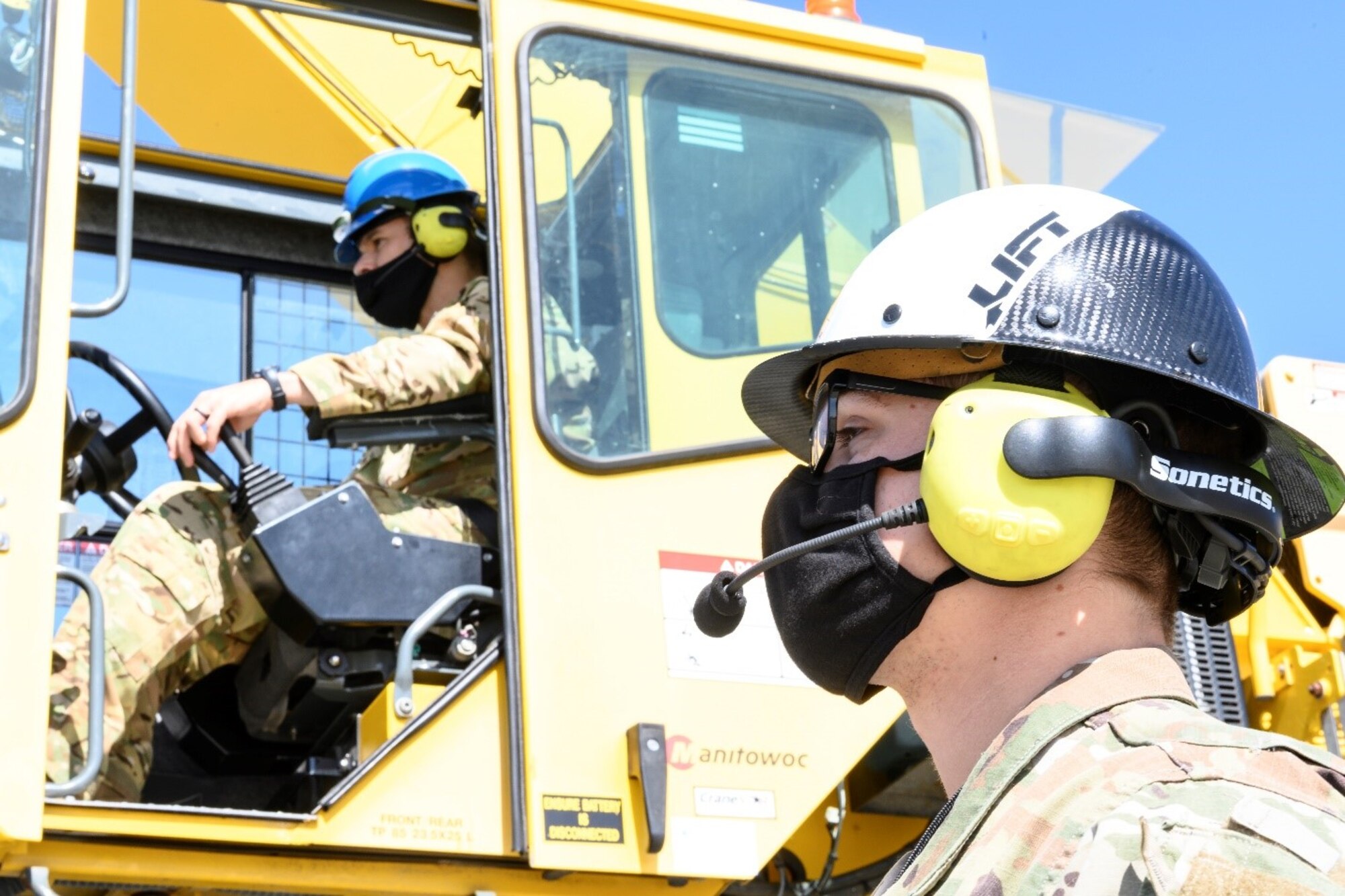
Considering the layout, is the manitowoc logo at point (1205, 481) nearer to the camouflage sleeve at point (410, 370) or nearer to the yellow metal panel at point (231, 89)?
the camouflage sleeve at point (410, 370)

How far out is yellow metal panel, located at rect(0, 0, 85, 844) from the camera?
2.57 m

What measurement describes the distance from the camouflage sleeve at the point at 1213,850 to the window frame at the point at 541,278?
1907 mm

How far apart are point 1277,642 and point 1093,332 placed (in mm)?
2558

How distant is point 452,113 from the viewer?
182 inches

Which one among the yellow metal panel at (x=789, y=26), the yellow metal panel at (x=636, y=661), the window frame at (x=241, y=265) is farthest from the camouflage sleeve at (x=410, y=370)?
the window frame at (x=241, y=265)

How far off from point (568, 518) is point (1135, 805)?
1871 millimetres

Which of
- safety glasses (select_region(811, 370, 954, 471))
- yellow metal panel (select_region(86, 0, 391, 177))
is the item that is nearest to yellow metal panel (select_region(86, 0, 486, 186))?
yellow metal panel (select_region(86, 0, 391, 177))

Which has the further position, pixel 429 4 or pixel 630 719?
pixel 429 4

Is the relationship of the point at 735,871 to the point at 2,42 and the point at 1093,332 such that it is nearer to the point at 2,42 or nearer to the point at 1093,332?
the point at 1093,332

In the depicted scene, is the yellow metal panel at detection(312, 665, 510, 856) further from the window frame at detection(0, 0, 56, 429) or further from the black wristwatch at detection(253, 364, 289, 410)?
the window frame at detection(0, 0, 56, 429)

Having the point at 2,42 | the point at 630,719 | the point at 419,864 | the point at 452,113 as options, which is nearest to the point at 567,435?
the point at 630,719

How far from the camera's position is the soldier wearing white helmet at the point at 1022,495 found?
153 cm

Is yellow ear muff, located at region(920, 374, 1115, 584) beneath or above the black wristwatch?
beneath

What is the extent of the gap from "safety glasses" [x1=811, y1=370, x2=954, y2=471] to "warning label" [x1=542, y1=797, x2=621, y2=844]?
123cm
